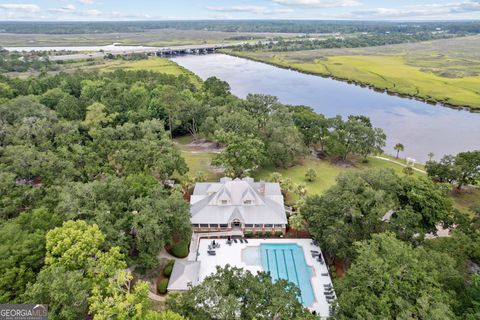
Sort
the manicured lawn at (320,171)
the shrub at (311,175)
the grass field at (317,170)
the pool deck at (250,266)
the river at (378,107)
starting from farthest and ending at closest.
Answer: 1. the river at (378,107)
2. the shrub at (311,175)
3. the manicured lawn at (320,171)
4. the grass field at (317,170)
5. the pool deck at (250,266)

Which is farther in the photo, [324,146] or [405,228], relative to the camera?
[324,146]

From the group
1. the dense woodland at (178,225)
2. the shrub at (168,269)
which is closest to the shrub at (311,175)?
the dense woodland at (178,225)

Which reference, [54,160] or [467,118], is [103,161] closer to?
[54,160]

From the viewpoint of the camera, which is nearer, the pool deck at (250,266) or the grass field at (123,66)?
the pool deck at (250,266)

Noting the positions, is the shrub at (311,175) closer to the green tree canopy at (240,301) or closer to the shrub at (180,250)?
the shrub at (180,250)

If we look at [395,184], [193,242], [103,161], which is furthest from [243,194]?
[103,161]

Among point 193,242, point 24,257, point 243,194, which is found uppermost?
point 24,257

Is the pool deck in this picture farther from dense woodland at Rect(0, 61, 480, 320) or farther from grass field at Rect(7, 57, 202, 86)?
grass field at Rect(7, 57, 202, 86)

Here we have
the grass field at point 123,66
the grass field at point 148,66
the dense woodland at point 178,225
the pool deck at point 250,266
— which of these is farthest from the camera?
A: the grass field at point 148,66
